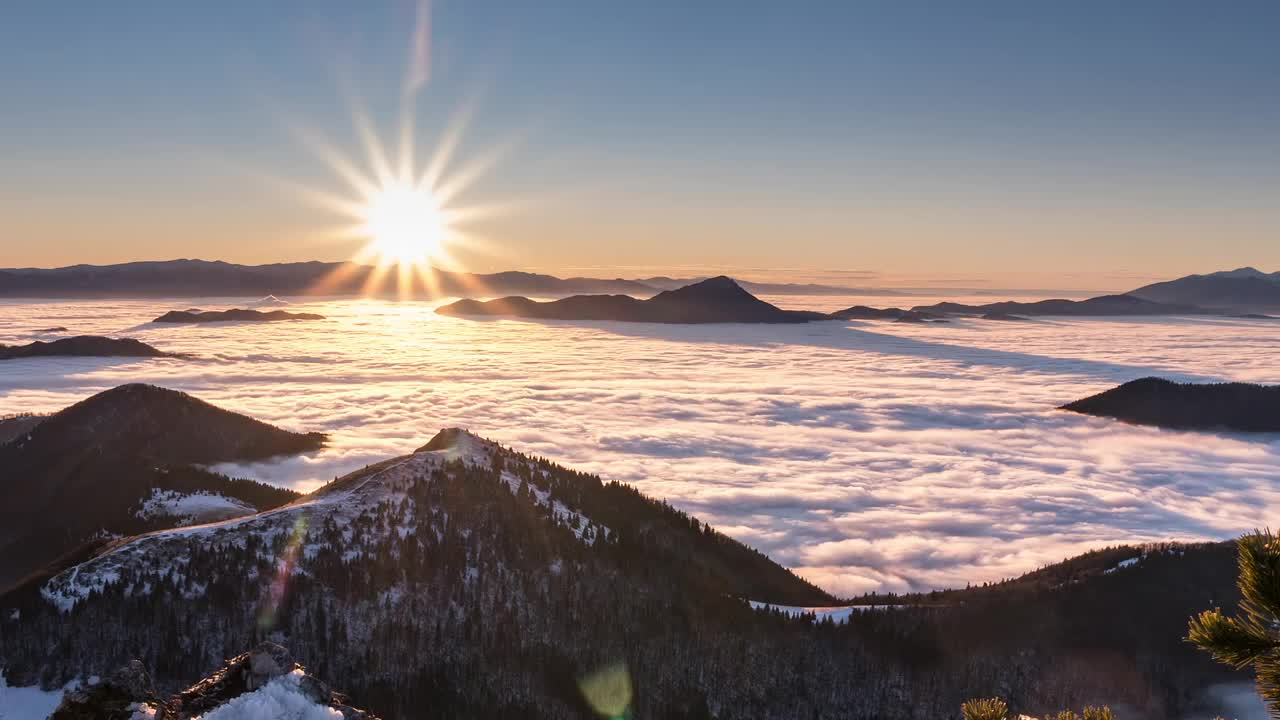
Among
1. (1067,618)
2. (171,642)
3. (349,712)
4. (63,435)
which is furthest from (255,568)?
(63,435)

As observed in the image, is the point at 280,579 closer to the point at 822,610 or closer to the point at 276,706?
the point at 276,706

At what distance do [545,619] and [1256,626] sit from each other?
4121cm

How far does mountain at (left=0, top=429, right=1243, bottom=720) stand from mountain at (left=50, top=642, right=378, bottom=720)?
22.6 meters

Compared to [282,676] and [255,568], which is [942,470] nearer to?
[255,568]

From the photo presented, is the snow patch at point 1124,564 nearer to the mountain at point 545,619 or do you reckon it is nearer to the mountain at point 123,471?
the mountain at point 545,619

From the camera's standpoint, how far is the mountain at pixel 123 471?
67.7 meters

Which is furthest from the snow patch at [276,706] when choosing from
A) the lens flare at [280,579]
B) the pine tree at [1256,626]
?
the lens flare at [280,579]

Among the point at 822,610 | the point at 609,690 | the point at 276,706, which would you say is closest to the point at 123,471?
the point at 609,690

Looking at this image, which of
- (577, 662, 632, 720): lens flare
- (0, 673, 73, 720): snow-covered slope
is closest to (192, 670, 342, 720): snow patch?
(0, 673, 73, 720): snow-covered slope

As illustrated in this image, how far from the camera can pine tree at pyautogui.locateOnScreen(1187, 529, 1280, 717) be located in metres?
7.58

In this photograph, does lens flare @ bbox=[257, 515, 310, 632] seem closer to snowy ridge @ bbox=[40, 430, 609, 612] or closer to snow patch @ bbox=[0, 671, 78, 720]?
Answer: snowy ridge @ bbox=[40, 430, 609, 612]

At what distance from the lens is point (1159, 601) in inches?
2280

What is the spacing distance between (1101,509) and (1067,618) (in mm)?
71358

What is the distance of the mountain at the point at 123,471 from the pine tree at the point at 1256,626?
68.7m
